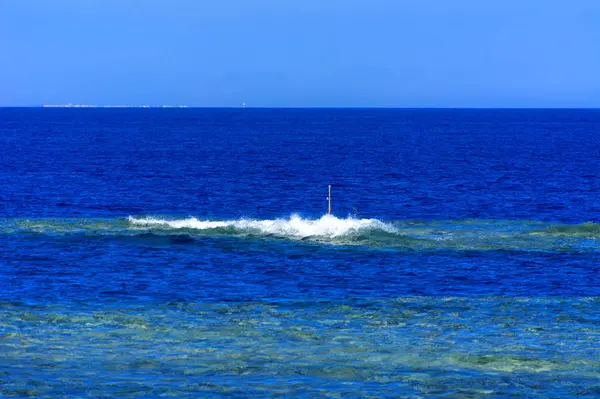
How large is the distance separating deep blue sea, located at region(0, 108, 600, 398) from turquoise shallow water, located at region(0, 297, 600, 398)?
100 millimetres

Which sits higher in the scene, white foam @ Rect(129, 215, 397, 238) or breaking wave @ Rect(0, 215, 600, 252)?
white foam @ Rect(129, 215, 397, 238)

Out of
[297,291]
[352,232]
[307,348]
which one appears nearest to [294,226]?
[352,232]

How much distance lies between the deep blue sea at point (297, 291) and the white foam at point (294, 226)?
192 millimetres

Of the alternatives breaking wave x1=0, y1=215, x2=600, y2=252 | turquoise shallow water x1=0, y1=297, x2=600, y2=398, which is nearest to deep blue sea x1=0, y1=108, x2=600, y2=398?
turquoise shallow water x1=0, y1=297, x2=600, y2=398

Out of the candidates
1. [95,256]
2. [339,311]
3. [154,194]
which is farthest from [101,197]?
[339,311]

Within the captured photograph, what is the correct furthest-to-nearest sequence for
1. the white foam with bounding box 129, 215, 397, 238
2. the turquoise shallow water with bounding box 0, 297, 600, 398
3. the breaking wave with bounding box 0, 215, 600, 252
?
the white foam with bounding box 129, 215, 397, 238 < the breaking wave with bounding box 0, 215, 600, 252 < the turquoise shallow water with bounding box 0, 297, 600, 398

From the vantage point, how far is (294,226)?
5994 centimetres

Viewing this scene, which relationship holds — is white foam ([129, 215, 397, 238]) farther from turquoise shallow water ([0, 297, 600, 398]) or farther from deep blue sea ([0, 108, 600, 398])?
turquoise shallow water ([0, 297, 600, 398])

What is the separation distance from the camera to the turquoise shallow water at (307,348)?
89.9 feet

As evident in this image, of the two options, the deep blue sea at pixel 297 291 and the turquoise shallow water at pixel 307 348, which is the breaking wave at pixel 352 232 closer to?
the deep blue sea at pixel 297 291

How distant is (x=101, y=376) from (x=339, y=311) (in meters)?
12.5

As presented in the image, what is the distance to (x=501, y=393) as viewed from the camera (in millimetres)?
26844

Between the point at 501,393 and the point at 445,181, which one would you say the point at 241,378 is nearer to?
the point at 501,393

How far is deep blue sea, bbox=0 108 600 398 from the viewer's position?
2848 centimetres
